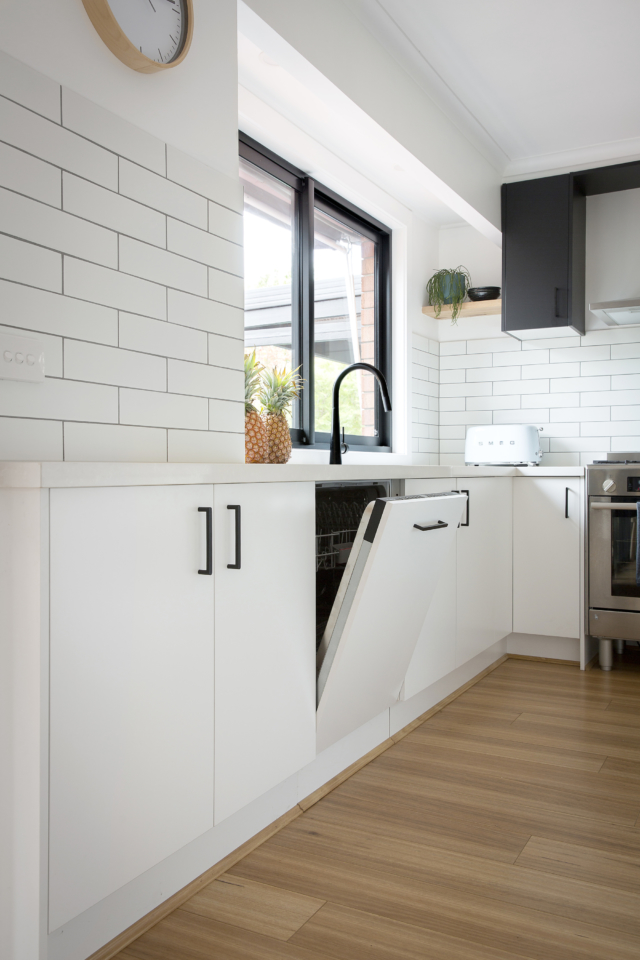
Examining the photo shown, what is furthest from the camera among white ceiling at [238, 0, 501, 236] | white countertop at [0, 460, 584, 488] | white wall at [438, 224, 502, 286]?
white wall at [438, 224, 502, 286]

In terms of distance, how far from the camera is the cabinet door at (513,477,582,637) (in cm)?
343

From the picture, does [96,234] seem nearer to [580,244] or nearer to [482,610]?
[482,610]

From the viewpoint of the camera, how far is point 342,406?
12.0 feet

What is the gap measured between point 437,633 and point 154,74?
1.88m

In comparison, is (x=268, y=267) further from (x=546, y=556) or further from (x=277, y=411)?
(x=546, y=556)

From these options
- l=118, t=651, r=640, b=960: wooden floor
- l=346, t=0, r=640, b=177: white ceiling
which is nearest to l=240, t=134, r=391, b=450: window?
l=346, t=0, r=640, b=177: white ceiling

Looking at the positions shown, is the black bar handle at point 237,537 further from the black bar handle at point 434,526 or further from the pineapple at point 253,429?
the pineapple at point 253,429

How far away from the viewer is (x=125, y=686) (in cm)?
126

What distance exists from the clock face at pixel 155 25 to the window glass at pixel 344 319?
63.0 inches

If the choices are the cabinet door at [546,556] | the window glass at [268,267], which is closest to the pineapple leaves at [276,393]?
the window glass at [268,267]

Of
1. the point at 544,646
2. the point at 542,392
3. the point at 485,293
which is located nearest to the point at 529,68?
the point at 485,293

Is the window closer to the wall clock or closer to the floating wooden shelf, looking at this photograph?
the floating wooden shelf

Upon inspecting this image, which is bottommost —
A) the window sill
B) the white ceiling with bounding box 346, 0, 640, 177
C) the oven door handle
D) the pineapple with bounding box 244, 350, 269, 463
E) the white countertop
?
the oven door handle

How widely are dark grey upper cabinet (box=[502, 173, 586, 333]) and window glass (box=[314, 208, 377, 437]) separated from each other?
0.69 m
